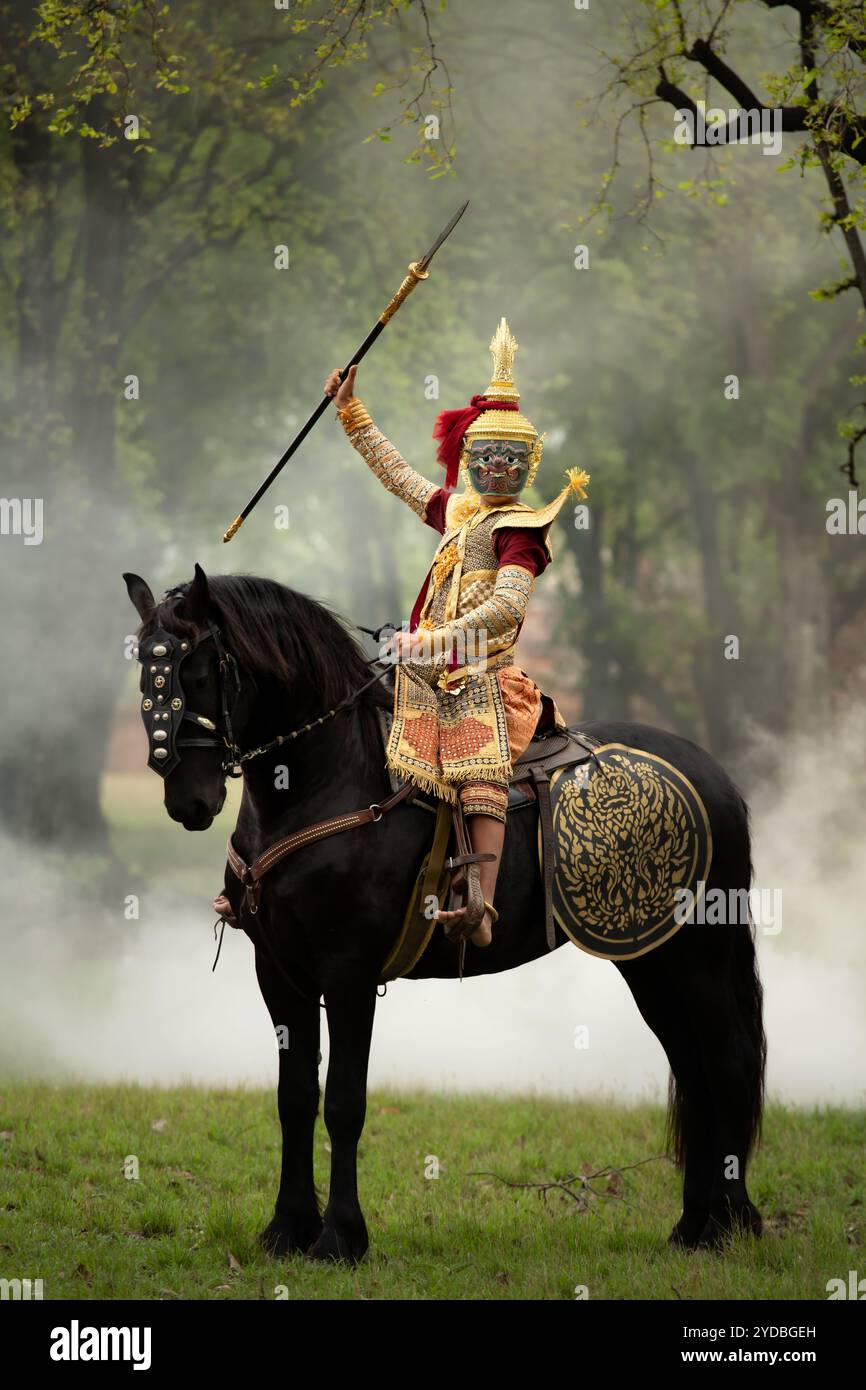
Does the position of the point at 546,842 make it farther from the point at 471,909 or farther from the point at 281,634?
the point at 281,634

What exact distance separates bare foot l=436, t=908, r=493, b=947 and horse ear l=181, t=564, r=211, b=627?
1.58m

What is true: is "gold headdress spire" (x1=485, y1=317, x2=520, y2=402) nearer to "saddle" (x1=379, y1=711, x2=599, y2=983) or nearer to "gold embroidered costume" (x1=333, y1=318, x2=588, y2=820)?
"gold embroidered costume" (x1=333, y1=318, x2=588, y2=820)

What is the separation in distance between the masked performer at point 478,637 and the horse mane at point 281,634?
249mm

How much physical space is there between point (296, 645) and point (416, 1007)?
7.46m

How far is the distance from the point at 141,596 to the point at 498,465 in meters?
1.69

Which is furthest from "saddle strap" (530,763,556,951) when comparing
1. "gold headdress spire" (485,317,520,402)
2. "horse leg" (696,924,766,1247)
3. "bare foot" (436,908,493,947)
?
"gold headdress spire" (485,317,520,402)

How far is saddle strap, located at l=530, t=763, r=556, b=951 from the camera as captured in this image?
705 centimetres

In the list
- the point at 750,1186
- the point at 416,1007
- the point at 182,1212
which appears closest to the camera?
the point at 182,1212

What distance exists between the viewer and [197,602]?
6238 millimetres

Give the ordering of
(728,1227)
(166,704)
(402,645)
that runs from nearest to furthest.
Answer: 1. (166,704)
2. (402,645)
3. (728,1227)

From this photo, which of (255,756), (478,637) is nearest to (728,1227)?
(478,637)

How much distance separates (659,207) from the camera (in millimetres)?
19734

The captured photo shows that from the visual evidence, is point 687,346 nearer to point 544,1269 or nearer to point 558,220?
point 558,220

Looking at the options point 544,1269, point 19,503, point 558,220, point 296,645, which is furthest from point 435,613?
point 558,220
